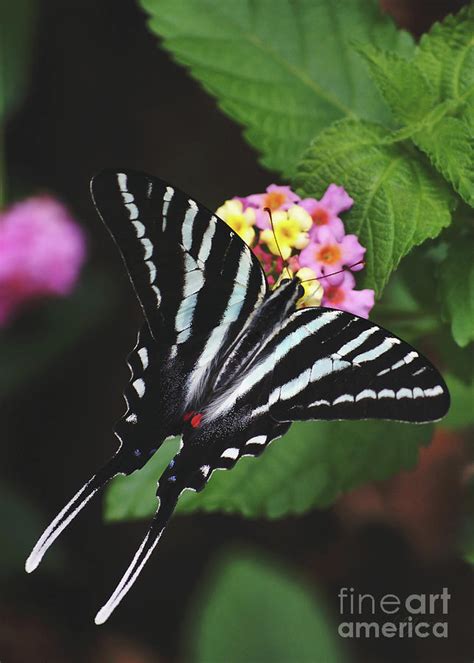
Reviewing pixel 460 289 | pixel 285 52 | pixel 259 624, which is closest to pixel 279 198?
pixel 460 289

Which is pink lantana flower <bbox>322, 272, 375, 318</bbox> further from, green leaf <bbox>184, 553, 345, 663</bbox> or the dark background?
the dark background

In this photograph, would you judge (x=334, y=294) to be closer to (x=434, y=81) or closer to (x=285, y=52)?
(x=434, y=81)

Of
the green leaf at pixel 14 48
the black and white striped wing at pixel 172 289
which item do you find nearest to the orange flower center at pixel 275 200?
the black and white striped wing at pixel 172 289

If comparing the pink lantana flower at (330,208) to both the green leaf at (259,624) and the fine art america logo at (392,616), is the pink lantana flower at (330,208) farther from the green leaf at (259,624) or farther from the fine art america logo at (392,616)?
the fine art america logo at (392,616)

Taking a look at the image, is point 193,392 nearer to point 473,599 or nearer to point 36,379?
point 36,379

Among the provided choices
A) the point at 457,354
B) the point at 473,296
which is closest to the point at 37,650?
the point at 457,354

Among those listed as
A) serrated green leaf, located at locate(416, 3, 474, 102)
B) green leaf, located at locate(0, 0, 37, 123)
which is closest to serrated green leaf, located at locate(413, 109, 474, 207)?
serrated green leaf, located at locate(416, 3, 474, 102)
